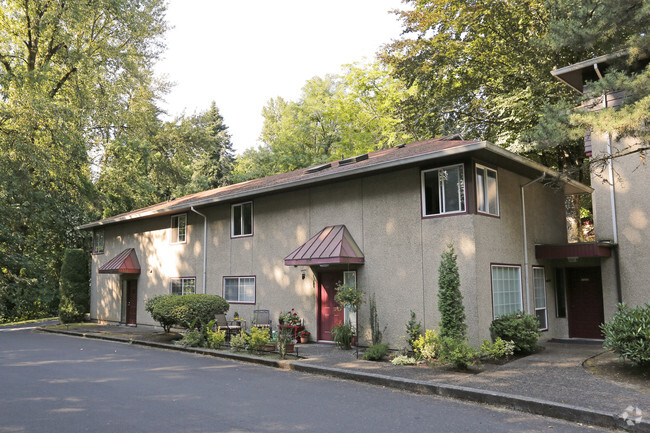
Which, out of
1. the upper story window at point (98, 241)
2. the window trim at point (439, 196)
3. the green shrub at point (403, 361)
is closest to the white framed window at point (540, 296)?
the window trim at point (439, 196)

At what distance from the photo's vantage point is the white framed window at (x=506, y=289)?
12.0 metres

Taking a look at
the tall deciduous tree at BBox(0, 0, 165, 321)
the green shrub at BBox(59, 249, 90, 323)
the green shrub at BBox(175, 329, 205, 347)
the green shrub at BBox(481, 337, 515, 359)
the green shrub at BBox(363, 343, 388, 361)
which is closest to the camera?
the green shrub at BBox(481, 337, 515, 359)

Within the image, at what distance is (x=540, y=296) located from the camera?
46.8ft

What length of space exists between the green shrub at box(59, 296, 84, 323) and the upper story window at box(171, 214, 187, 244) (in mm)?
7020

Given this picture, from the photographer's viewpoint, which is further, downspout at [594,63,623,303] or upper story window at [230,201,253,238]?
upper story window at [230,201,253,238]

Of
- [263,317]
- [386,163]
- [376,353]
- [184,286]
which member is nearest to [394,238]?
[386,163]

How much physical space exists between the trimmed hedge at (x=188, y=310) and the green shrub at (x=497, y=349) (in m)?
8.12

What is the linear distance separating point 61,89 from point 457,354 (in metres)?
23.8

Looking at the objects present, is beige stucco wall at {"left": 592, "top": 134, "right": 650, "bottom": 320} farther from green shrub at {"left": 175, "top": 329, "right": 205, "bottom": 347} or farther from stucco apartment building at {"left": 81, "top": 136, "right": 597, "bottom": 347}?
green shrub at {"left": 175, "top": 329, "right": 205, "bottom": 347}

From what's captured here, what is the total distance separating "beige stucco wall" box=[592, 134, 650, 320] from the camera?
1322 cm

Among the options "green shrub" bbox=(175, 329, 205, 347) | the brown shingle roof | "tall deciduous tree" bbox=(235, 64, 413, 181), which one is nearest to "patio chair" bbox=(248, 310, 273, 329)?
"green shrub" bbox=(175, 329, 205, 347)

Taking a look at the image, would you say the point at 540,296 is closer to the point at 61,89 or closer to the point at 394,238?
the point at 394,238

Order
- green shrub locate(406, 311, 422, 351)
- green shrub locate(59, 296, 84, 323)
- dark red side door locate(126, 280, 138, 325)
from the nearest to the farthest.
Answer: green shrub locate(406, 311, 422, 351)
dark red side door locate(126, 280, 138, 325)
green shrub locate(59, 296, 84, 323)

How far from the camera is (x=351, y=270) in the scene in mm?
13539
